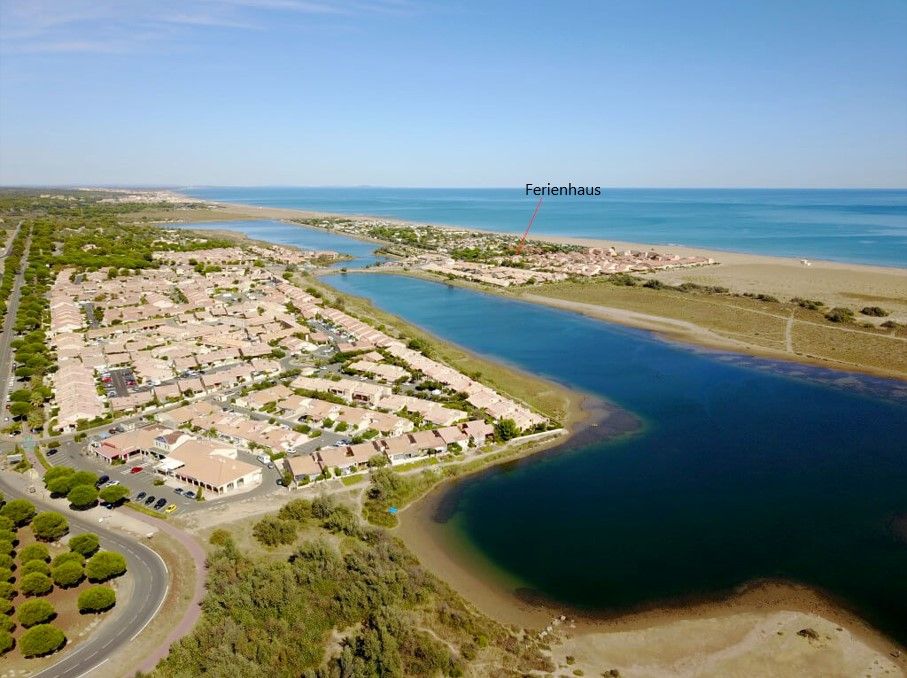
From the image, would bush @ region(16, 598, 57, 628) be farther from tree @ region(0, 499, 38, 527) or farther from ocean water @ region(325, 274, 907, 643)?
ocean water @ region(325, 274, 907, 643)

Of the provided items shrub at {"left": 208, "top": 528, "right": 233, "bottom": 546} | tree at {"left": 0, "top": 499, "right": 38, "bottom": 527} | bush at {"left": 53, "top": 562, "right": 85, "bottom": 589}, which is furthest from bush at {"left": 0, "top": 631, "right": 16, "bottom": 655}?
tree at {"left": 0, "top": 499, "right": 38, "bottom": 527}

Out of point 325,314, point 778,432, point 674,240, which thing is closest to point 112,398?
point 325,314

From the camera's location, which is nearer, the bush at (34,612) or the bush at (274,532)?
the bush at (34,612)

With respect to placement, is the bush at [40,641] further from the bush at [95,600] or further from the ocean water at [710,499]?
the ocean water at [710,499]

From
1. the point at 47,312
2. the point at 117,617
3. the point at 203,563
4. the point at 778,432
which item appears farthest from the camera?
the point at 47,312

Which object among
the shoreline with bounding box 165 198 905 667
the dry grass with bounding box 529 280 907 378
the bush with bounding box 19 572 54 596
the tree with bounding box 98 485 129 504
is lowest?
the shoreline with bounding box 165 198 905 667

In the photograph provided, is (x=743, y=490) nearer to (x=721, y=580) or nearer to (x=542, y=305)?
(x=721, y=580)

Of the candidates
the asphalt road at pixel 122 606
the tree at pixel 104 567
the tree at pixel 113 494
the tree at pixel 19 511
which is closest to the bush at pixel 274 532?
the asphalt road at pixel 122 606
